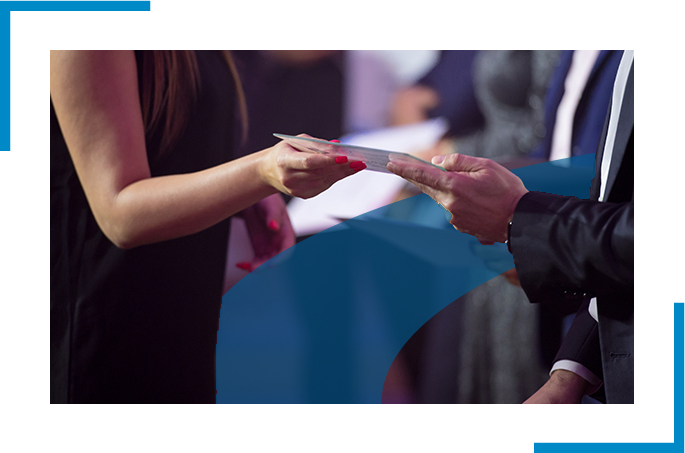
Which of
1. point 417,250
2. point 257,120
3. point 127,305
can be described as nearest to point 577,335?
point 417,250

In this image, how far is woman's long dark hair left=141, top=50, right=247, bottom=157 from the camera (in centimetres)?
148

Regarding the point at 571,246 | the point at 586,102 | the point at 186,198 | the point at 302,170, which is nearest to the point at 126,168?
the point at 186,198

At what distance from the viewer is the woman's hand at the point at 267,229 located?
1539mm

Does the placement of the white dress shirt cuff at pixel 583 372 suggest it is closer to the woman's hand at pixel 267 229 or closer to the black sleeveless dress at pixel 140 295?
the woman's hand at pixel 267 229

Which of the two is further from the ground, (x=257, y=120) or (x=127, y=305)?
(x=257, y=120)

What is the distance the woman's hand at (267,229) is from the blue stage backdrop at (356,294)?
0.03 metres

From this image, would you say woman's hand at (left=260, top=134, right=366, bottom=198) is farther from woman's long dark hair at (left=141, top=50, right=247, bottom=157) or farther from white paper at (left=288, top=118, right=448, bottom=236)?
woman's long dark hair at (left=141, top=50, right=247, bottom=157)

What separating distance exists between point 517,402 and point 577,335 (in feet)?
1.05

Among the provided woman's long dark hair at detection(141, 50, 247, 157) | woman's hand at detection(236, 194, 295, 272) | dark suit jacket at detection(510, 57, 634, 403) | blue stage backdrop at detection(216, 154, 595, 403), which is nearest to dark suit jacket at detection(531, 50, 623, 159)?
blue stage backdrop at detection(216, 154, 595, 403)

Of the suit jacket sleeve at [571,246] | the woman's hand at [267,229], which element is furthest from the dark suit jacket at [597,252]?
the woman's hand at [267,229]

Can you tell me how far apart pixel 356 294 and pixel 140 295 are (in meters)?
0.62

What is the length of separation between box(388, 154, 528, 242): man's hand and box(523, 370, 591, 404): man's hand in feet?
1.49
